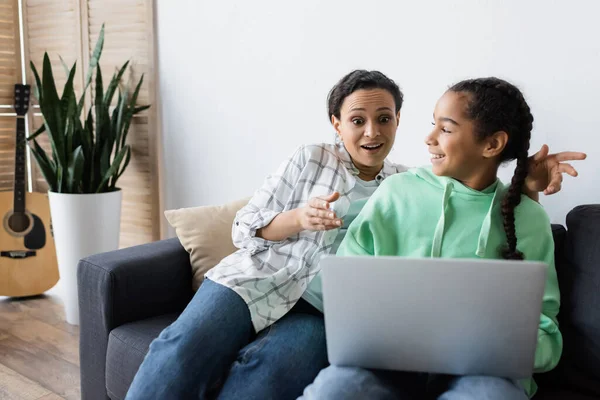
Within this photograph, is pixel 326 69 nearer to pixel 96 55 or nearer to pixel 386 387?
pixel 96 55

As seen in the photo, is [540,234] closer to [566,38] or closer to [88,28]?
[566,38]

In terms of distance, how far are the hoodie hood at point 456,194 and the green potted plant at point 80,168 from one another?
179 centimetres

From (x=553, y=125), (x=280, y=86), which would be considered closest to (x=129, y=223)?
(x=280, y=86)

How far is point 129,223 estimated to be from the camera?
3.35 meters

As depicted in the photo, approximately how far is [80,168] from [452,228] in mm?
1961

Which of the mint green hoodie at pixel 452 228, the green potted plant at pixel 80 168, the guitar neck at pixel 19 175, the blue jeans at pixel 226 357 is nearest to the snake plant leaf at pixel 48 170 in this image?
the green potted plant at pixel 80 168

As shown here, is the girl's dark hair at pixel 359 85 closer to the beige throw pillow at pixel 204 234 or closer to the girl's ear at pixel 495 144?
the girl's ear at pixel 495 144

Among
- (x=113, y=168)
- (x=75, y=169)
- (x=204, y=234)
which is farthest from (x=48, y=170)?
(x=204, y=234)

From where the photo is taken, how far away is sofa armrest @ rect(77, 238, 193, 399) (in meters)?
1.90

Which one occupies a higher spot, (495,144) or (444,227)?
(495,144)

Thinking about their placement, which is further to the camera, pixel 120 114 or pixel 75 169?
pixel 120 114

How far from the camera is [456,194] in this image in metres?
1.52

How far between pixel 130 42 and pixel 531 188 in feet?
7.38

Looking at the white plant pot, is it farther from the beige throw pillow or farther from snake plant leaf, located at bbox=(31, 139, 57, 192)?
the beige throw pillow
